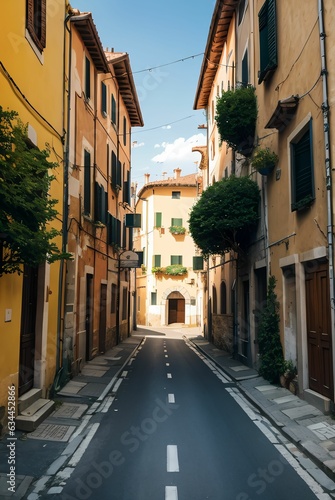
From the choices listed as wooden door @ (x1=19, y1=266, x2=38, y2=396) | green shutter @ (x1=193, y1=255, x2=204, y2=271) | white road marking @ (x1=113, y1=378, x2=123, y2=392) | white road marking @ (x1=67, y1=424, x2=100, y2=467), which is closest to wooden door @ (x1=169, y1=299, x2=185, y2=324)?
green shutter @ (x1=193, y1=255, x2=204, y2=271)

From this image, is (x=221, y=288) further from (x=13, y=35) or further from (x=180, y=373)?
(x=13, y=35)

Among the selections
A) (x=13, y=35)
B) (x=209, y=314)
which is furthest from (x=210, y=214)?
(x=209, y=314)

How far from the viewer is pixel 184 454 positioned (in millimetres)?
7340

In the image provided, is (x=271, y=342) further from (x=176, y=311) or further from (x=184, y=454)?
(x=176, y=311)

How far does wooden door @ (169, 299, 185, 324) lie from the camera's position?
46531 millimetres

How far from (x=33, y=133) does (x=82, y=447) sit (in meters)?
6.09

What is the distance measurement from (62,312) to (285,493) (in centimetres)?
790

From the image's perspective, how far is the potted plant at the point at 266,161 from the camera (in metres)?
12.9

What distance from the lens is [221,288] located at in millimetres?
23703

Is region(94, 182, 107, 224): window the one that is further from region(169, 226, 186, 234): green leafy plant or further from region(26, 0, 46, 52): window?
region(169, 226, 186, 234): green leafy plant

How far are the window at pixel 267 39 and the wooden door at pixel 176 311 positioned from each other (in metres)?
34.1

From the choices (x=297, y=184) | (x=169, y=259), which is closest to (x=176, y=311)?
(x=169, y=259)

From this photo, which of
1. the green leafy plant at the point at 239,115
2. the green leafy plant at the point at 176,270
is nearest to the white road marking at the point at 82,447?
the green leafy plant at the point at 239,115

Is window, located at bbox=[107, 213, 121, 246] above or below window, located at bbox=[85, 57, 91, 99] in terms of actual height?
below
